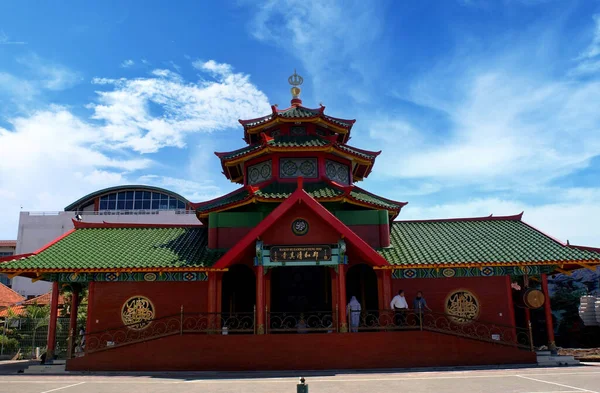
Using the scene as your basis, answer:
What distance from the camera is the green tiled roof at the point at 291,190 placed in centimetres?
1819

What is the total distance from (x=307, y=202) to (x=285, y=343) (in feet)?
15.7

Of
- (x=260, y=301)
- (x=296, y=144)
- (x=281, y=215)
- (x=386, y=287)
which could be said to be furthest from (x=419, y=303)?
(x=296, y=144)

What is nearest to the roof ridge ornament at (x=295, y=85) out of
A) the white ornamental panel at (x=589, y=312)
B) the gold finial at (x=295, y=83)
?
the gold finial at (x=295, y=83)

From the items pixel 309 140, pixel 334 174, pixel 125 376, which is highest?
pixel 309 140

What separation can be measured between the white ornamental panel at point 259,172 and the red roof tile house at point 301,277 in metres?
0.09

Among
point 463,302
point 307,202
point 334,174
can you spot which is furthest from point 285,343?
point 334,174

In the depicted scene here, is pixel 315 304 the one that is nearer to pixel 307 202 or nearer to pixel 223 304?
pixel 223 304

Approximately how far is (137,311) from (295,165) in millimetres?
8617

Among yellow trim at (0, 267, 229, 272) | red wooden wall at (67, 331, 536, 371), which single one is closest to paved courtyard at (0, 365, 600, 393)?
red wooden wall at (67, 331, 536, 371)

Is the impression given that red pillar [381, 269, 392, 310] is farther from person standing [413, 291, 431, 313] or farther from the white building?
the white building

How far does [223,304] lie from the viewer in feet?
63.2

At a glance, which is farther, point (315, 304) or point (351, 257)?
point (315, 304)

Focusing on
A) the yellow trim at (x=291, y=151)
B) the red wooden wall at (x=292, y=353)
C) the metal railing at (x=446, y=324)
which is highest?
the yellow trim at (x=291, y=151)

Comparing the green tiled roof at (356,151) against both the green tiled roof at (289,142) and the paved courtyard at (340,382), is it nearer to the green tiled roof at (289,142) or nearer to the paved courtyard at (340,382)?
the green tiled roof at (289,142)
